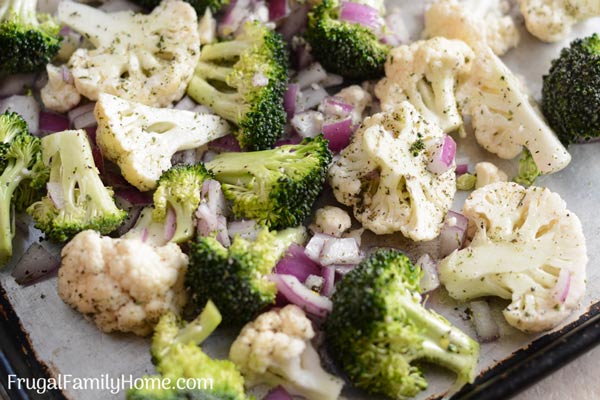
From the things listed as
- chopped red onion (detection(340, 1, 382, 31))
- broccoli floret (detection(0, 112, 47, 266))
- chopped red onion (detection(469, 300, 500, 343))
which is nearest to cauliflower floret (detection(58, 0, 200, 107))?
broccoli floret (detection(0, 112, 47, 266))

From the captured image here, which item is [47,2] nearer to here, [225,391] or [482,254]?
[225,391]

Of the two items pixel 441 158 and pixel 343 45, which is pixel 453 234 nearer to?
pixel 441 158

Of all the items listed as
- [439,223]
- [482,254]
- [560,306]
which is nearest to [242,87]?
[439,223]

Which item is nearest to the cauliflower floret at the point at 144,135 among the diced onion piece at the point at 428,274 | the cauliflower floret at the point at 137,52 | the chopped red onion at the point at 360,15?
the cauliflower floret at the point at 137,52

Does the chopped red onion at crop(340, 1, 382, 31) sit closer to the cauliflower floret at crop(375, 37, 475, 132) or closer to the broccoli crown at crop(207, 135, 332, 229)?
the cauliflower floret at crop(375, 37, 475, 132)

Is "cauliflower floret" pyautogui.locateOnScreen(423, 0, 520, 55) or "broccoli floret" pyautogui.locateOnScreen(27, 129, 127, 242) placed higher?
"cauliflower floret" pyautogui.locateOnScreen(423, 0, 520, 55)

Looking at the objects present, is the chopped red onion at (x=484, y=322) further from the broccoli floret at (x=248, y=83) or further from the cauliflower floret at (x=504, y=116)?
the broccoli floret at (x=248, y=83)
